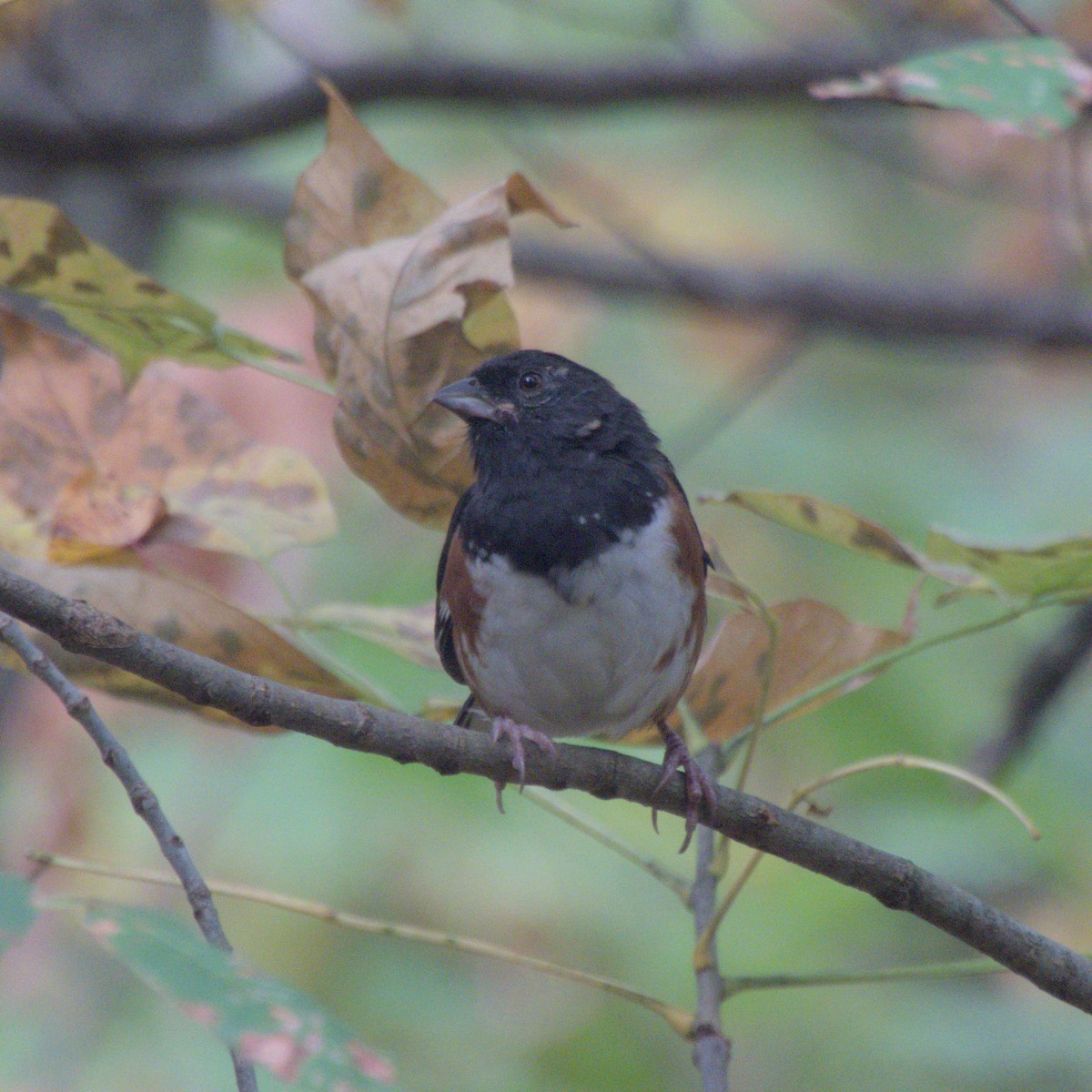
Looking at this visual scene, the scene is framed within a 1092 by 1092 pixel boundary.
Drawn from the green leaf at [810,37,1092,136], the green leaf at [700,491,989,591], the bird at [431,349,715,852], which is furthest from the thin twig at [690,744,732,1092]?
the green leaf at [810,37,1092,136]

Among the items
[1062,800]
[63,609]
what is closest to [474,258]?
[63,609]

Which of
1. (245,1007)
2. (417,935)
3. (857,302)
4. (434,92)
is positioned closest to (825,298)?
(857,302)

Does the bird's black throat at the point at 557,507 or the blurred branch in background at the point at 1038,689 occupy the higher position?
the bird's black throat at the point at 557,507

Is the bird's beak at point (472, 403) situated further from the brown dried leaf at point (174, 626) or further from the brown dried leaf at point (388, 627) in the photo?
the brown dried leaf at point (174, 626)

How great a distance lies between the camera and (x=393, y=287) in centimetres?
207

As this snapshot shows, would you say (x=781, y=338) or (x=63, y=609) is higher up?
(x=63, y=609)

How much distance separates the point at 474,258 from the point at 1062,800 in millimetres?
2464

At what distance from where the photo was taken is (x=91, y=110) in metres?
3.98

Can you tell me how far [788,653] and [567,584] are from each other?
1.56ft

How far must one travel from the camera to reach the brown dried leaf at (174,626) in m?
1.96

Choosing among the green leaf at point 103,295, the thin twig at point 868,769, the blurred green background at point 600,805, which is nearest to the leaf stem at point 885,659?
the thin twig at point 868,769

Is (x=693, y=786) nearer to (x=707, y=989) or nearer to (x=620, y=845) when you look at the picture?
(x=620, y=845)

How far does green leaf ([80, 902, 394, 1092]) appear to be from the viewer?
93 centimetres

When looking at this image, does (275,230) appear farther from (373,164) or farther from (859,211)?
(859,211)
